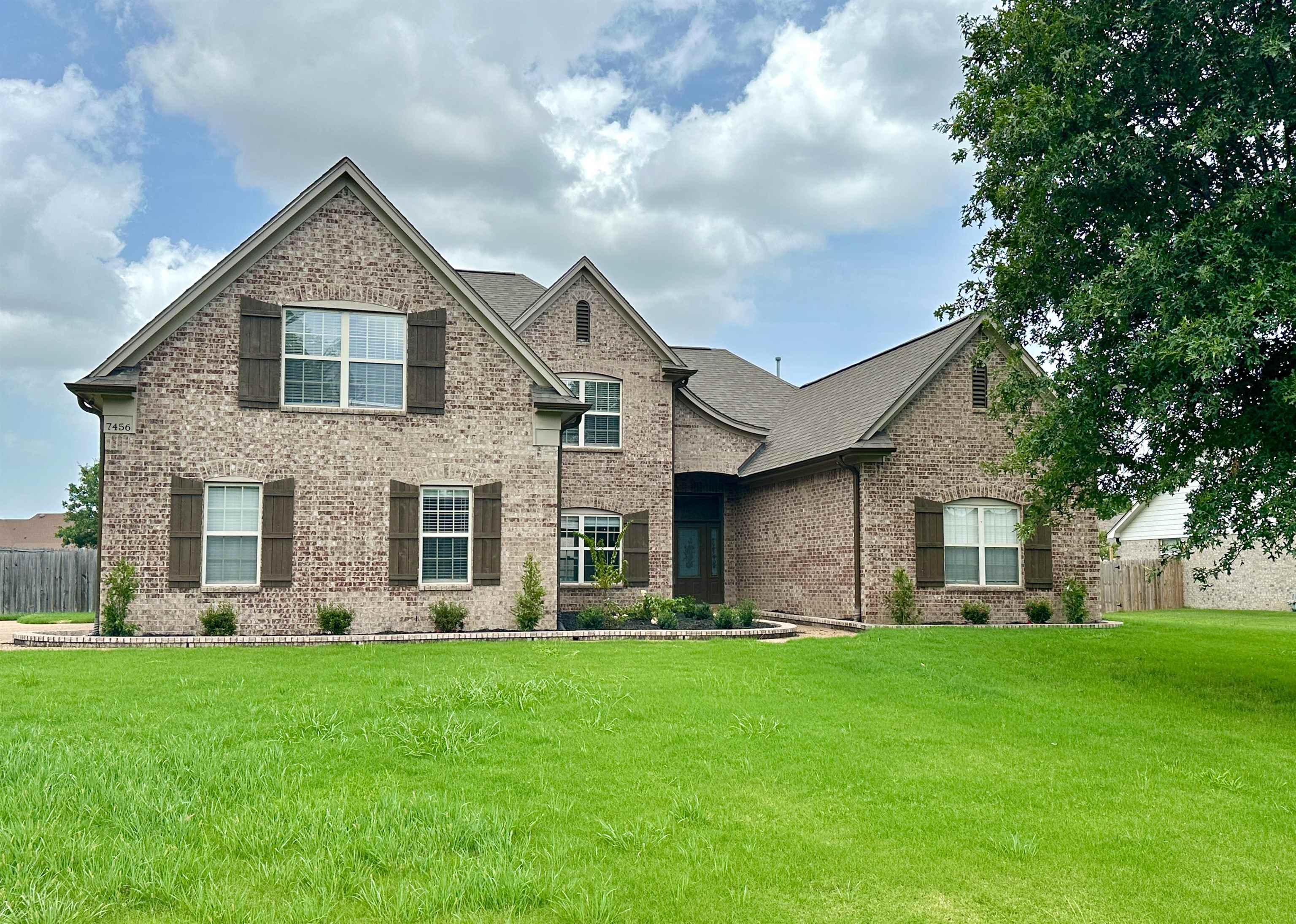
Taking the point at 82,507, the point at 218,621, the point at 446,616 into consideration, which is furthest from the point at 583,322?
the point at 82,507

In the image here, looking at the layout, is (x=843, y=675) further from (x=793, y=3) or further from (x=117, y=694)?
(x=793, y=3)

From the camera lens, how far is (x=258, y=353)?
55.3ft

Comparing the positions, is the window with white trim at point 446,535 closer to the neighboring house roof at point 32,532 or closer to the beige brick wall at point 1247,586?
the beige brick wall at point 1247,586

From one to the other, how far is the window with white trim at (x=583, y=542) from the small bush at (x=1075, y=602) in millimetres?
8932

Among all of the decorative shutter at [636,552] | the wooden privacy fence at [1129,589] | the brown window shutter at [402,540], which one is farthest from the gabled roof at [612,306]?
the wooden privacy fence at [1129,589]

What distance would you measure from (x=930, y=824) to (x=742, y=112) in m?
17.1

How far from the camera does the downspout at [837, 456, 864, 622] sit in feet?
64.5

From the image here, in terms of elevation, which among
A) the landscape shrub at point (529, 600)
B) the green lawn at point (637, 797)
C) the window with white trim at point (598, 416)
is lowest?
the green lawn at point (637, 797)

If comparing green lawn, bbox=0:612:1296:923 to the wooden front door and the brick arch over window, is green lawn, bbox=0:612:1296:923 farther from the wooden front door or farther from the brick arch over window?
the wooden front door

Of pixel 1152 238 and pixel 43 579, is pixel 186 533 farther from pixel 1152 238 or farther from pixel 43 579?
pixel 1152 238

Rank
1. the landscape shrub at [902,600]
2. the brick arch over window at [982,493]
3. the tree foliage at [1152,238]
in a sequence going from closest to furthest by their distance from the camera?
1. the tree foliage at [1152,238]
2. the landscape shrub at [902,600]
3. the brick arch over window at [982,493]

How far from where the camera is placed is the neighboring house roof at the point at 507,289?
2350 cm

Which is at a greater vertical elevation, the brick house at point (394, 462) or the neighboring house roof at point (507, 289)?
the neighboring house roof at point (507, 289)

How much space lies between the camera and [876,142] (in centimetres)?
1858
